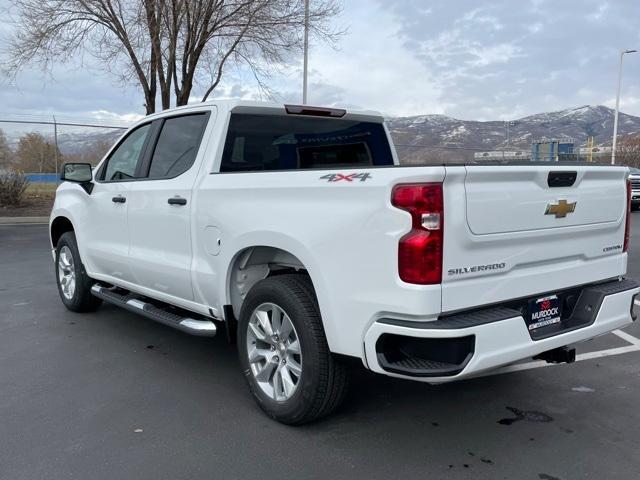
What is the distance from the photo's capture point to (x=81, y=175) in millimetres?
5484

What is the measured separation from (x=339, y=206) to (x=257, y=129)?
1.62m

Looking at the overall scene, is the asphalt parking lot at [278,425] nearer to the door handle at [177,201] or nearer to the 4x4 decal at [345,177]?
the door handle at [177,201]

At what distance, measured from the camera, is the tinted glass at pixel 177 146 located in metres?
4.34

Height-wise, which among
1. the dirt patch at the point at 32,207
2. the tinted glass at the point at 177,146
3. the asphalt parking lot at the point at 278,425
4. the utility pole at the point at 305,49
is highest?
the utility pole at the point at 305,49

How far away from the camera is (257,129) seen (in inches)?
172

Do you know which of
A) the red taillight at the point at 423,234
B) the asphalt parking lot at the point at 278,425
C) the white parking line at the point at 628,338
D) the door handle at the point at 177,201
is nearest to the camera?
the red taillight at the point at 423,234

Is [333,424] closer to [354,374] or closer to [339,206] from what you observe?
[354,374]

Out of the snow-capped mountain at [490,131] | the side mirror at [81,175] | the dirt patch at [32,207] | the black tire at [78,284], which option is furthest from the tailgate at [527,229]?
the dirt patch at [32,207]

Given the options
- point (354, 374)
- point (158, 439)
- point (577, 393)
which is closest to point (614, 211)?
point (577, 393)

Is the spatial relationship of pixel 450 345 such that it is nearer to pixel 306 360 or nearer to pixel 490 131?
pixel 306 360

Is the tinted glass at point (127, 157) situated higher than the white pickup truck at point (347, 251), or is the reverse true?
the tinted glass at point (127, 157)

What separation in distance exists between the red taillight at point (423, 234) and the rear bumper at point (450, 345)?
0.78 ft

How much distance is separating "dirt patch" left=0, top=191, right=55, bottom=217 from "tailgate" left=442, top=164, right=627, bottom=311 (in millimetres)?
15823

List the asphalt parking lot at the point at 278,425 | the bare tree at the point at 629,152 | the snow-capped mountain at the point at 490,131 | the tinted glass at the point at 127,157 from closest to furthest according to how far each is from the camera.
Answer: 1. the asphalt parking lot at the point at 278,425
2. the tinted glass at the point at 127,157
3. the snow-capped mountain at the point at 490,131
4. the bare tree at the point at 629,152
